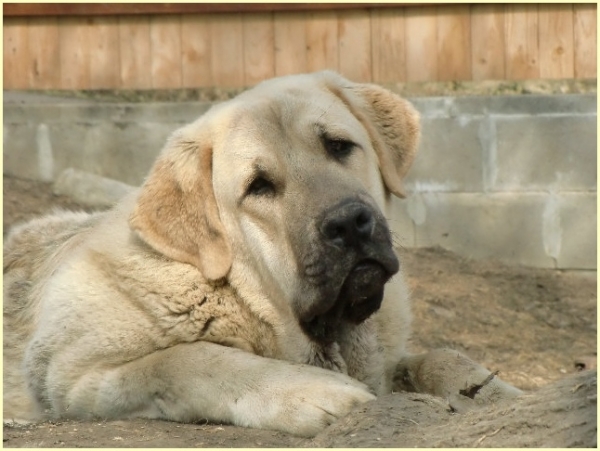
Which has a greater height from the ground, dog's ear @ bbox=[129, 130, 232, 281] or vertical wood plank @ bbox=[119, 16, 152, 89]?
vertical wood plank @ bbox=[119, 16, 152, 89]

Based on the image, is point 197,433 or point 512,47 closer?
point 197,433

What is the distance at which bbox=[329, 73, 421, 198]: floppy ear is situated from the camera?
5.02 m

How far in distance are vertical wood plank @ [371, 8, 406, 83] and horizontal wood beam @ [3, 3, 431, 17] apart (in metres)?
0.08

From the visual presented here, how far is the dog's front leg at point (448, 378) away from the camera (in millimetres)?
4535

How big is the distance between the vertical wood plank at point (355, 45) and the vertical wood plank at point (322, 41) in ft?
0.15

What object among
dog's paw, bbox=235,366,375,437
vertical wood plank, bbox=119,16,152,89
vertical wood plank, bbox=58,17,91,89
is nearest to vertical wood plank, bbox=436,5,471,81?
vertical wood plank, bbox=119,16,152,89

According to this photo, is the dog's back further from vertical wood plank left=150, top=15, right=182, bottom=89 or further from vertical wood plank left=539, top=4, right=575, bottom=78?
vertical wood plank left=539, top=4, right=575, bottom=78

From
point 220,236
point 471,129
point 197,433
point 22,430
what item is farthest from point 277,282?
point 471,129

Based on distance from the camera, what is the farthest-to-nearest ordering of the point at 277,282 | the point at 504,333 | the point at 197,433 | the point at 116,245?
the point at 504,333 → the point at 116,245 → the point at 277,282 → the point at 197,433

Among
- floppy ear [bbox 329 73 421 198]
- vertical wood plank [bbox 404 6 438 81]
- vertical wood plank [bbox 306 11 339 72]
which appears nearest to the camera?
floppy ear [bbox 329 73 421 198]

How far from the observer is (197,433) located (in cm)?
402

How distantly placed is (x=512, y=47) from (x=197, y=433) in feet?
16.8

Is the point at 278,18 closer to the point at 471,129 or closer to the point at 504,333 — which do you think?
the point at 471,129

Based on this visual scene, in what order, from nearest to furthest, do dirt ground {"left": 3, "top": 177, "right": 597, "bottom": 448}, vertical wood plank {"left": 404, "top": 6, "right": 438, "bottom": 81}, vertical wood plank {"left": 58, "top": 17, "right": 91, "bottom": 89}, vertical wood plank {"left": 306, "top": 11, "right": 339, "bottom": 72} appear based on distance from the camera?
dirt ground {"left": 3, "top": 177, "right": 597, "bottom": 448}, vertical wood plank {"left": 404, "top": 6, "right": 438, "bottom": 81}, vertical wood plank {"left": 306, "top": 11, "right": 339, "bottom": 72}, vertical wood plank {"left": 58, "top": 17, "right": 91, "bottom": 89}
